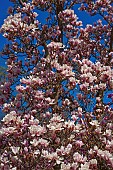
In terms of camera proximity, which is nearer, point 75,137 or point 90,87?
point 75,137

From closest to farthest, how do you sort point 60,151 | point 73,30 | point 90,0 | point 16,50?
point 60,151
point 16,50
point 73,30
point 90,0

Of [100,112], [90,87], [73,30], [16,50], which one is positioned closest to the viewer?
[90,87]

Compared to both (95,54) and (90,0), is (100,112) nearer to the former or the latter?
(95,54)

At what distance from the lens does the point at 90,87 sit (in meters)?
6.48

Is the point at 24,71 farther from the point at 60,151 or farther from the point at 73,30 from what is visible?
the point at 60,151

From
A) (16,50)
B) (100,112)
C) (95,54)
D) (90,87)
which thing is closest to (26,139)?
(90,87)

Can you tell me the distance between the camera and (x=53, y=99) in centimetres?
666

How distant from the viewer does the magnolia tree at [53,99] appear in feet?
17.2

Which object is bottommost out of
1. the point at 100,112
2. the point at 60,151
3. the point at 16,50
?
the point at 60,151

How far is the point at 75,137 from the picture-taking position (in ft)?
18.9

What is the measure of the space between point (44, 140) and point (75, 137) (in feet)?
2.64

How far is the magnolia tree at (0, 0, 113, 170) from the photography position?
5.25 meters

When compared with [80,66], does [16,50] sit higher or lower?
higher

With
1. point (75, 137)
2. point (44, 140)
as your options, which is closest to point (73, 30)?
point (75, 137)
